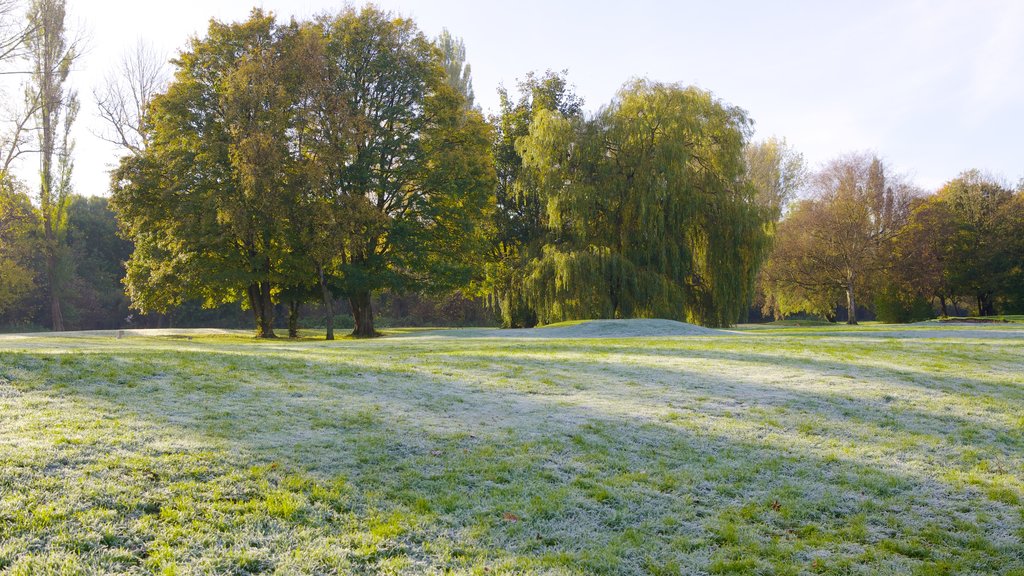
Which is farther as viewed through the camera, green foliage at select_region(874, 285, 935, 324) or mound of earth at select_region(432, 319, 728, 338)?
green foliage at select_region(874, 285, 935, 324)

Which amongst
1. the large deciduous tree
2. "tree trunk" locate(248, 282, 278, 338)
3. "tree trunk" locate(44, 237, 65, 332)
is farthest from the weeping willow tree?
"tree trunk" locate(44, 237, 65, 332)

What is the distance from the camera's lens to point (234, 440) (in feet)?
19.9

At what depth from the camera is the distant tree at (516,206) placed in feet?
95.1

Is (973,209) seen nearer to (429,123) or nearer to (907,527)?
(429,123)

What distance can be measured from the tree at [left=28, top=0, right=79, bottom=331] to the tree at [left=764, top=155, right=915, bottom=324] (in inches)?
1487

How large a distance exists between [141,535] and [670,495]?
12.4ft

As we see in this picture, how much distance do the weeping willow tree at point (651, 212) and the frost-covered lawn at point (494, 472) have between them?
49.5 ft

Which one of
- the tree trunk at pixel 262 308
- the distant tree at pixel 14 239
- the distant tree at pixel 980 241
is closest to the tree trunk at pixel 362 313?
the tree trunk at pixel 262 308

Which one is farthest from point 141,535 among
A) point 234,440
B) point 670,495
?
point 670,495

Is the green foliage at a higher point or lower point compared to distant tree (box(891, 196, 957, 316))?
lower

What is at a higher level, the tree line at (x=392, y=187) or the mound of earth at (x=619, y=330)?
the tree line at (x=392, y=187)

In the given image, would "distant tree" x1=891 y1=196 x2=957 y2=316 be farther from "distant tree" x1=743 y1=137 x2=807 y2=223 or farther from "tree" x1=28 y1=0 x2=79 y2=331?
"tree" x1=28 y1=0 x2=79 y2=331

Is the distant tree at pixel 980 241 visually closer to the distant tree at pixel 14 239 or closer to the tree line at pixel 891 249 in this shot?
Answer: the tree line at pixel 891 249

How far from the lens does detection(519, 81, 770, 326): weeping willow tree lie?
25.3m
